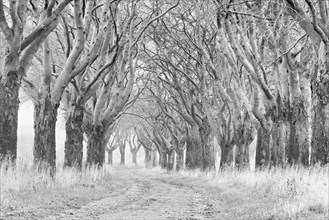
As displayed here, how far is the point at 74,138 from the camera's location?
1891cm

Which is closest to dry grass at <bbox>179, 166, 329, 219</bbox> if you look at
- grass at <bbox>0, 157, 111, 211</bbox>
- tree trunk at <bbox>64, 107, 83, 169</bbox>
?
grass at <bbox>0, 157, 111, 211</bbox>

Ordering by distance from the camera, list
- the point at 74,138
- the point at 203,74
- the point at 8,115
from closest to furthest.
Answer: the point at 8,115
the point at 74,138
the point at 203,74

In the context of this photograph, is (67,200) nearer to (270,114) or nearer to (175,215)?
(175,215)

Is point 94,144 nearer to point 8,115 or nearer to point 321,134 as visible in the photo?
point 8,115

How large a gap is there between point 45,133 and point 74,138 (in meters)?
3.76

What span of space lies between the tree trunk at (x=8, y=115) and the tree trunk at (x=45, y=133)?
267cm

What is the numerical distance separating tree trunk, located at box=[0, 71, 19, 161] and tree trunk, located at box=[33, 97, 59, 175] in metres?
2.67

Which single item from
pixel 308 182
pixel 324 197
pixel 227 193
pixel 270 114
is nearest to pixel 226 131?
pixel 270 114

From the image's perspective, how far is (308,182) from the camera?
10.1 metres

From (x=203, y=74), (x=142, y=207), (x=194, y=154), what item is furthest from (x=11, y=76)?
(x=194, y=154)

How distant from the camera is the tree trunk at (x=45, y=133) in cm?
1484

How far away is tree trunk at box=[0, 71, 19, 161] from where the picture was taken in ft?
39.3

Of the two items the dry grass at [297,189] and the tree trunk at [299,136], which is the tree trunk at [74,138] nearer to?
the dry grass at [297,189]

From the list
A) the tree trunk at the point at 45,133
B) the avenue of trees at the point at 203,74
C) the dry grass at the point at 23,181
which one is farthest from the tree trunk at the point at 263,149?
the tree trunk at the point at 45,133
